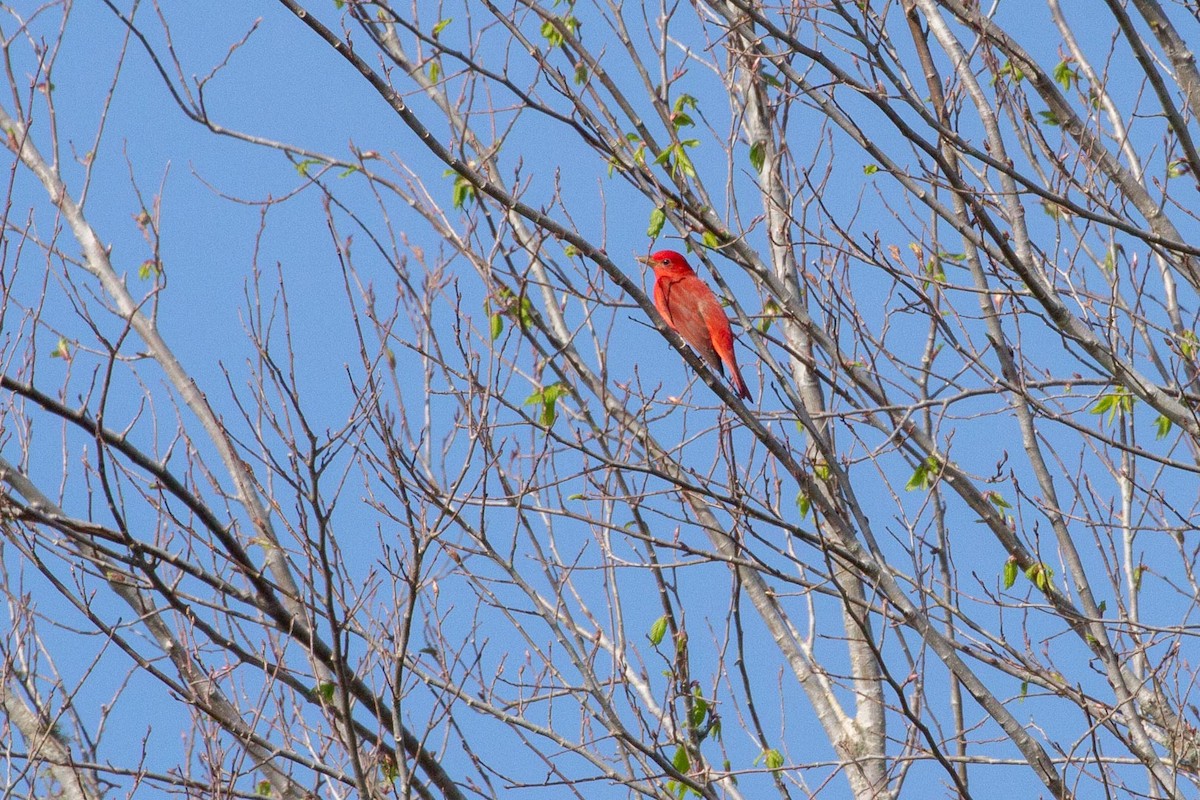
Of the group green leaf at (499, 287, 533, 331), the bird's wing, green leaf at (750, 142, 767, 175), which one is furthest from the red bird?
green leaf at (499, 287, 533, 331)

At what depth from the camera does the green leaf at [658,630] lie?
5098 millimetres

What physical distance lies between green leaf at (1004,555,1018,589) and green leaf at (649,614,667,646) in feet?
4.56

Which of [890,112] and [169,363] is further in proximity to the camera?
[169,363]

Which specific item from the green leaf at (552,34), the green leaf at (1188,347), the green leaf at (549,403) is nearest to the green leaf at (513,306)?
the green leaf at (549,403)

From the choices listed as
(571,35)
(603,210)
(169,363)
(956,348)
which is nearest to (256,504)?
(169,363)

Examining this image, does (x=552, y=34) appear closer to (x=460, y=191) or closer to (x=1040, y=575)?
(x=460, y=191)

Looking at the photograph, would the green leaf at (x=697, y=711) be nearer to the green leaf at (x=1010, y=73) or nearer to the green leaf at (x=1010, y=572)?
the green leaf at (x=1010, y=572)

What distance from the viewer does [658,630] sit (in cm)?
512

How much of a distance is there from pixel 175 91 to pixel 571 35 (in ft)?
5.60

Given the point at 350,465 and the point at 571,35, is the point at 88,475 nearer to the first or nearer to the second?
the point at 350,465

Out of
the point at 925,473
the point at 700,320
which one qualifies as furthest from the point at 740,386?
the point at 925,473

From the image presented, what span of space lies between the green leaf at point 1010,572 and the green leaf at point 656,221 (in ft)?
6.32

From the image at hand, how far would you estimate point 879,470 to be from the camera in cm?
504

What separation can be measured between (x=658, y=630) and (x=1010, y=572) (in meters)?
1.44
